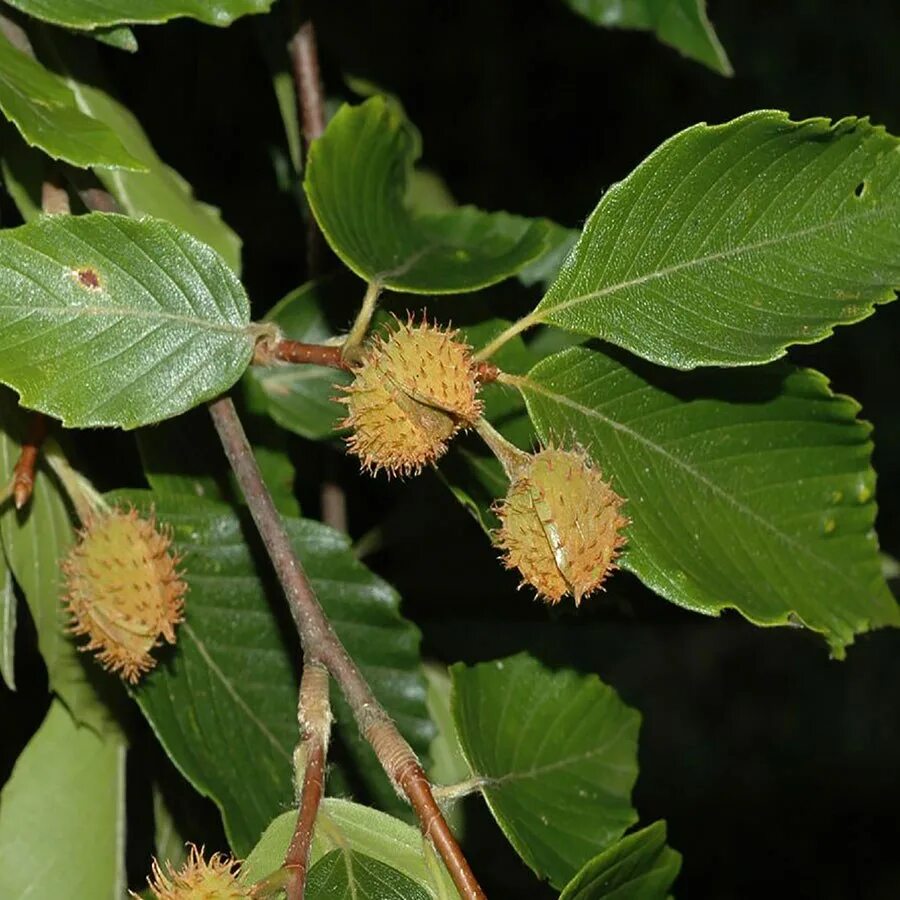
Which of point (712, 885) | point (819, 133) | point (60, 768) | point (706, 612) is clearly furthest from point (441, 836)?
point (712, 885)

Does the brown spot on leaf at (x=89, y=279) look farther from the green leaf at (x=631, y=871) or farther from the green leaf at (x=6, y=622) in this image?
the green leaf at (x=631, y=871)

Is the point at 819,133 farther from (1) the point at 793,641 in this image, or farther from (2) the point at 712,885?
Answer: (1) the point at 793,641

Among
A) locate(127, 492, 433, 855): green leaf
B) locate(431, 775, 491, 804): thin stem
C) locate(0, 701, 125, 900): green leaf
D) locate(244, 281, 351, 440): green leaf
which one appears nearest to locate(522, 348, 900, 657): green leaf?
locate(431, 775, 491, 804): thin stem

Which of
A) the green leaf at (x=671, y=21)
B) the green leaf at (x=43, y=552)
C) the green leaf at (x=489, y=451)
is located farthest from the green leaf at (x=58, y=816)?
the green leaf at (x=671, y=21)

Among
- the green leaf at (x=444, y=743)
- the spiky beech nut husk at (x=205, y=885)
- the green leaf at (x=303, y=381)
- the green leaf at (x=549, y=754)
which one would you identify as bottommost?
the green leaf at (x=444, y=743)

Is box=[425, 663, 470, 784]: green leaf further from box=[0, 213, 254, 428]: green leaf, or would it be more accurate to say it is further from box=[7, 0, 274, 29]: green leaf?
box=[7, 0, 274, 29]: green leaf

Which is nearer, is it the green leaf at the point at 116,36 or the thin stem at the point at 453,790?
the thin stem at the point at 453,790

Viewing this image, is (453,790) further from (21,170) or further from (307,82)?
(307,82)
